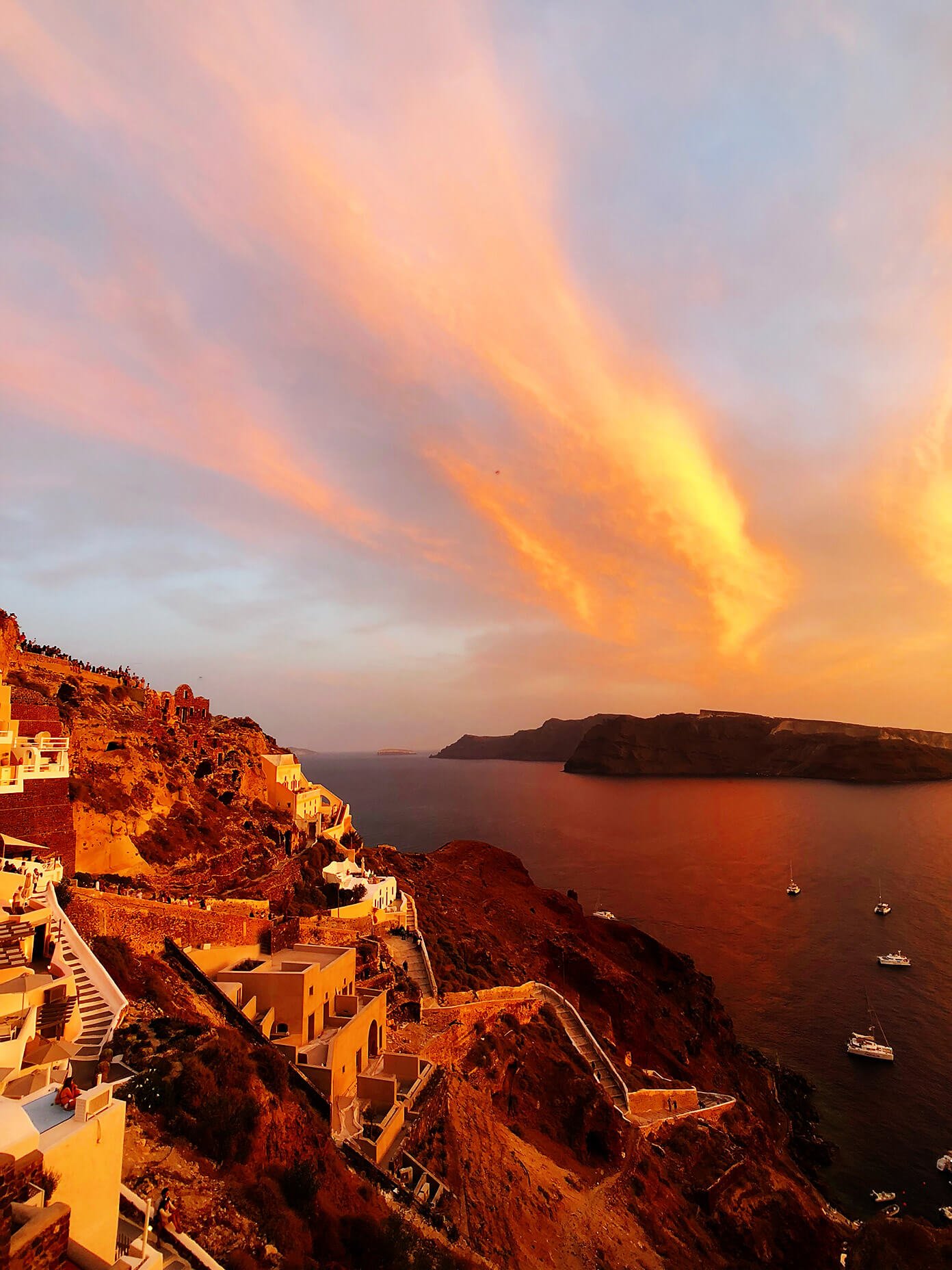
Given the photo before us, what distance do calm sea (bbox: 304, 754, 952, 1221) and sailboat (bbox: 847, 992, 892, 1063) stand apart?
0.55m

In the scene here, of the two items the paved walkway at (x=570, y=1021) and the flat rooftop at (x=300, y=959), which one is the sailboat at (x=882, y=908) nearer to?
the paved walkway at (x=570, y=1021)

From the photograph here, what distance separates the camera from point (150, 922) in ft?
59.4

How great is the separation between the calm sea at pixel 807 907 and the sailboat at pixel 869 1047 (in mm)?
553

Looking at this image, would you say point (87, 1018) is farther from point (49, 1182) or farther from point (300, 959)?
point (300, 959)

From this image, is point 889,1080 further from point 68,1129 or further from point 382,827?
point 382,827

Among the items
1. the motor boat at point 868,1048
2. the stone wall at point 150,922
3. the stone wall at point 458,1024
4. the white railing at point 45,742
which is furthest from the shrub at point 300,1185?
the motor boat at point 868,1048

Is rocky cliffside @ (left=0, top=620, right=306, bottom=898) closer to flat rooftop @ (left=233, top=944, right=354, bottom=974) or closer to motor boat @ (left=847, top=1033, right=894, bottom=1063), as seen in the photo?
flat rooftop @ (left=233, top=944, right=354, bottom=974)

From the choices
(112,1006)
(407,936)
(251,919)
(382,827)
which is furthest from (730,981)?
(382,827)

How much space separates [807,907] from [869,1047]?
29292 mm

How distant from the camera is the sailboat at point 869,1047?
3756 cm

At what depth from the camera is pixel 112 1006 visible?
1324 centimetres

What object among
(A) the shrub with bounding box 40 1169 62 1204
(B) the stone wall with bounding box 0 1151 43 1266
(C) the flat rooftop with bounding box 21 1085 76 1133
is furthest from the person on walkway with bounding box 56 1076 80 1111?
(B) the stone wall with bounding box 0 1151 43 1266

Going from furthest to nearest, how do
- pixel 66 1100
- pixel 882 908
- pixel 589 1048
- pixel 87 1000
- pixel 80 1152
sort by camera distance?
pixel 882 908, pixel 589 1048, pixel 87 1000, pixel 66 1100, pixel 80 1152

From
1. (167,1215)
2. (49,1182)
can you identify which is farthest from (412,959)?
(49,1182)
